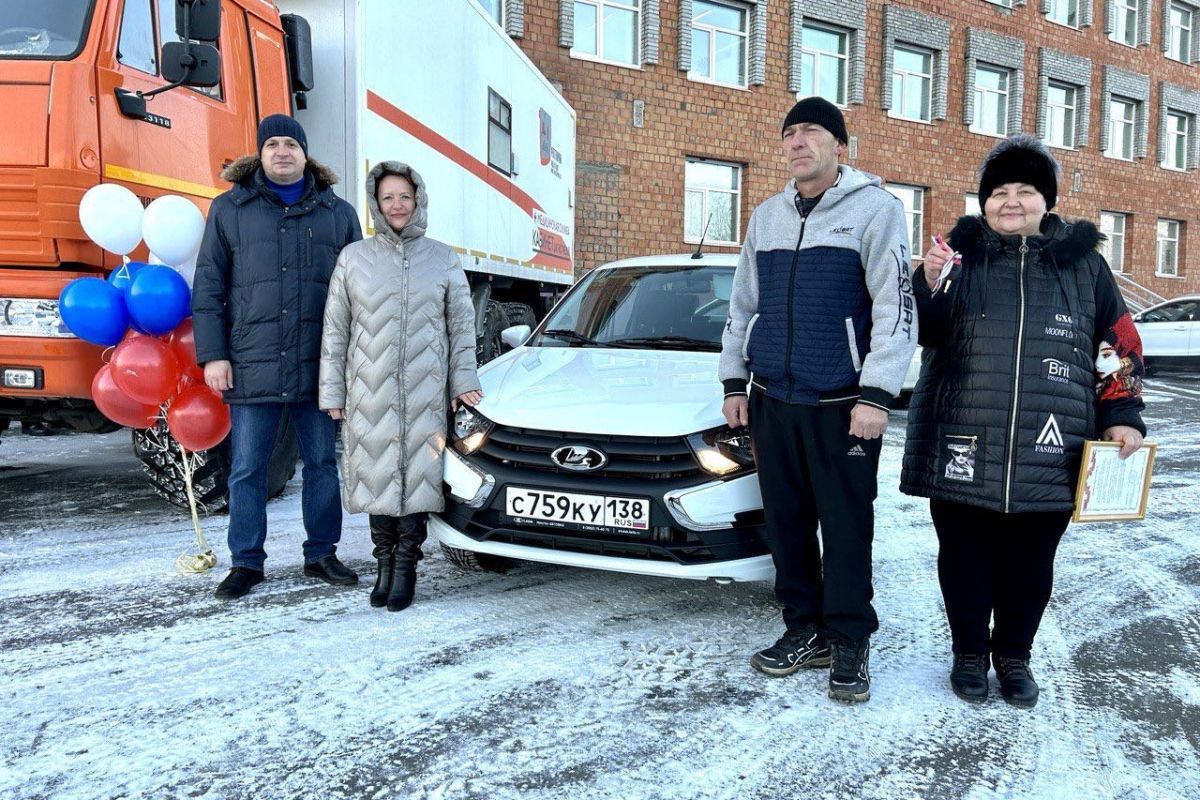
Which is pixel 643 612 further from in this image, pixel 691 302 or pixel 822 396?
pixel 691 302

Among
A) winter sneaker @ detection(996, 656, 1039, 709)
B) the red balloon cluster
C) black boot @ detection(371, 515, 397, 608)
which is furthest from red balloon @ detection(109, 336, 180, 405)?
winter sneaker @ detection(996, 656, 1039, 709)

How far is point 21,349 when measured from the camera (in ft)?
11.1

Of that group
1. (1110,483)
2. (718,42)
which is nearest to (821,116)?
(1110,483)

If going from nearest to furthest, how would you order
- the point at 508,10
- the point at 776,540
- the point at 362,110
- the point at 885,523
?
the point at 776,540 → the point at 885,523 → the point at 362,110 → the point at 508,10

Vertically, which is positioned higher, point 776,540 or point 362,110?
point 362,110

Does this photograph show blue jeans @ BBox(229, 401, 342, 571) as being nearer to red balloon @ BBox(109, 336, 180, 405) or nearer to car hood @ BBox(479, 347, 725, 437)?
red balloon @ BBox(109, 336, 180, 405)

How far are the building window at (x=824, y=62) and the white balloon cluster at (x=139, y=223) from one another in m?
15.3

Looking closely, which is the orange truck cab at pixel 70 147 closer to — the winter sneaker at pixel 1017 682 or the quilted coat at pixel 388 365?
the quilted coat at pixel 388 365

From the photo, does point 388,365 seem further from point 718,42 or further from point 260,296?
point 718,42

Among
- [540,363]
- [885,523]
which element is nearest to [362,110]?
[540,363]

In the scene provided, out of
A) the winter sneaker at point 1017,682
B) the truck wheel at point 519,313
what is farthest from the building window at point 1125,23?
the winter sneaker at point 1017,682

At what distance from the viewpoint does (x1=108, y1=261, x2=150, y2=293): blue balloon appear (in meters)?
3.33

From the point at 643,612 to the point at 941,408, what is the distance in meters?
1.31

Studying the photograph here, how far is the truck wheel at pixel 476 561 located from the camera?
336cm
